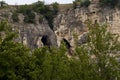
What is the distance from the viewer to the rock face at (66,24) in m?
66.6

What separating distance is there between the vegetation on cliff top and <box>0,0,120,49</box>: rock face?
3807 centimetres

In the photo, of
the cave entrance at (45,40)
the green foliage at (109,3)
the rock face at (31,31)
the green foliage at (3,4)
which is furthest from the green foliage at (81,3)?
the green foliage at (3,4)

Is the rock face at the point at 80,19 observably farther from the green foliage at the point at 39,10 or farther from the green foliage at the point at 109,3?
the green foliage at the point at 39,10

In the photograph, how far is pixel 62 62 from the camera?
84.9ft

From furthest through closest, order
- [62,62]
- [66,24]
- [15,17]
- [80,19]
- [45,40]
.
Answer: [45,40]
[66,24]
[80,19]
[15,17]
[62,62]

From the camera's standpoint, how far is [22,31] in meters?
66.4

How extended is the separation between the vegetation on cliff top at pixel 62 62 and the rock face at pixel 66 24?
38.1 meters

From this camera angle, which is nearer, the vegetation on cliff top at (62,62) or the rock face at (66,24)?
the vegetation on cliff top at (62,62)

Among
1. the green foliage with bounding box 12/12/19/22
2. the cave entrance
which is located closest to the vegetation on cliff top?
the green foliage with bounding box 12/12/19/22

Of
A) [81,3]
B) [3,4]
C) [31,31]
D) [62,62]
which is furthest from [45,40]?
[62,62]

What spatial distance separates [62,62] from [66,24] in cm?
4439

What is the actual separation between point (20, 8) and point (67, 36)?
9762 mm

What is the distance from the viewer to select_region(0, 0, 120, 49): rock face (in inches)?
2623

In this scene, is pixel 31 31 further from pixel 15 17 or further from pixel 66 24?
pixel 66 24
